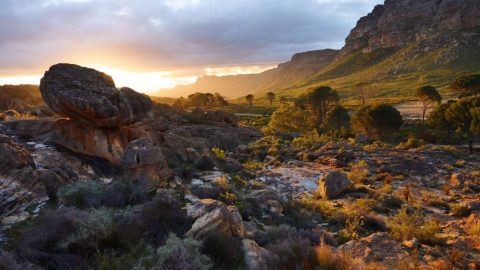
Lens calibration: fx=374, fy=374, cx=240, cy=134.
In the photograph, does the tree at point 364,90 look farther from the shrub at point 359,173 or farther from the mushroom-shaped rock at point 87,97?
the mushroom-shaped rock at point 87,97

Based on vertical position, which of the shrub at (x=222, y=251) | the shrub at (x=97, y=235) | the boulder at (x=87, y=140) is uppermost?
the boulder at (x=87, y=140)

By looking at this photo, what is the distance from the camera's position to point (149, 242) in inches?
284

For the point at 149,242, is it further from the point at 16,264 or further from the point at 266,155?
the point at 266,155

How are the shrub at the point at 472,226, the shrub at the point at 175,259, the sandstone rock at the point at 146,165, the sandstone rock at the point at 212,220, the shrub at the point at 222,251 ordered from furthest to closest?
the shrub at the point at 472,226, the sandstone rock at the point at 146,165, the sandstone rock at the point at 212,220, the shrub at the point at 222,251, the shrub at the point at 175,259

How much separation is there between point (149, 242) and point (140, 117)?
31.5 feet

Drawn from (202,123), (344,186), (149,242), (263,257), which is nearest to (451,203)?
(344,186)

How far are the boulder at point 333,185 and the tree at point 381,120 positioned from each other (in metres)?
29.7

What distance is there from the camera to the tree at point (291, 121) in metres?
51.3

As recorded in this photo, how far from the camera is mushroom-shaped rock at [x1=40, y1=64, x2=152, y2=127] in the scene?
551 inches

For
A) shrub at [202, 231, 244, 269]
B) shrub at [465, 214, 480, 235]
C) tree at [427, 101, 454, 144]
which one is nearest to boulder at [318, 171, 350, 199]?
shrub at [465, 214, 480, 235]

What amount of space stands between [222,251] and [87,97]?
30.8 feet

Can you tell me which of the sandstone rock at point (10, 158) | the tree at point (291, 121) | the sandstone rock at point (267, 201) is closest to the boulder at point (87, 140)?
the sandstone rock at point (10, 158)

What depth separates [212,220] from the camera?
7.97 meters

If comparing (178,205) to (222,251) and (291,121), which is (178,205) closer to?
(222,251)
